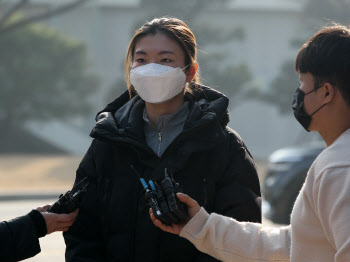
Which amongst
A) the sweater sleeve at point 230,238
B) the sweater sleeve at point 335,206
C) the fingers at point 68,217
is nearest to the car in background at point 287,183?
the fingers at point 68,217

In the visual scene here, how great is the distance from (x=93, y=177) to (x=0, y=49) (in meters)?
23.5

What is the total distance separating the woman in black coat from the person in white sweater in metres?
0.30

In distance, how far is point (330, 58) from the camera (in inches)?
90.1

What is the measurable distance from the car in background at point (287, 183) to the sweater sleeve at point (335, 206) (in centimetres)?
699

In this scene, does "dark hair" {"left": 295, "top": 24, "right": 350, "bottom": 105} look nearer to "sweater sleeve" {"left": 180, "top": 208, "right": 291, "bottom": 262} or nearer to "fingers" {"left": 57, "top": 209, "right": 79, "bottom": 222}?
"sweater sleeve" {"left": 180, "top": 208, "right": 291, "bottom": 262}

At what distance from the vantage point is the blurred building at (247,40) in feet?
107

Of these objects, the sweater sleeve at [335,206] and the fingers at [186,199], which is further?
the fingers at [186,199]

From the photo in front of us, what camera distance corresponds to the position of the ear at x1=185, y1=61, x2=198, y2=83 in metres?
3.29

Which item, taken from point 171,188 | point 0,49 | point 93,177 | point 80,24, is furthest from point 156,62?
point 80,24

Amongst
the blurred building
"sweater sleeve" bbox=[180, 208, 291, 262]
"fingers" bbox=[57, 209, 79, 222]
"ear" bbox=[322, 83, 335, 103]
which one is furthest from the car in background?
the blurred building

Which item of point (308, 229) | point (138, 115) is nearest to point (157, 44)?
point (138, 115)

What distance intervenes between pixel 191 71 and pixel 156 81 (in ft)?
0.77

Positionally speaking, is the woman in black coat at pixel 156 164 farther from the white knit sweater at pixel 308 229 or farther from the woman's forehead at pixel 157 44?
the white knit sweater at pixel 308 229

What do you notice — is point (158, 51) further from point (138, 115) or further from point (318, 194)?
point (318, 194)
